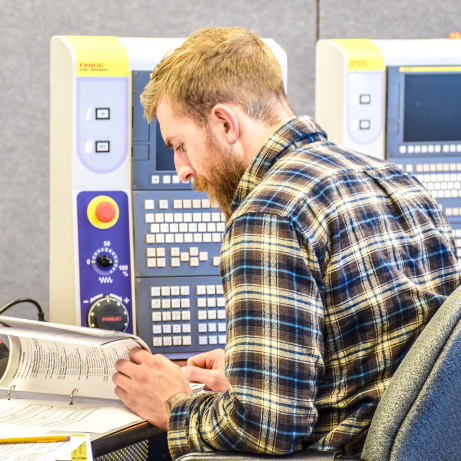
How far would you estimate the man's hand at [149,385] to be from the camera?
0.84 m

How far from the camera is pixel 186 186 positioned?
123cm

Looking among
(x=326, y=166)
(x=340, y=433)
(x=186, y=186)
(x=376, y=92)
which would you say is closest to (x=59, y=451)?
(x=340, y=433)

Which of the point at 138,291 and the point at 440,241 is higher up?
the point at 440,241

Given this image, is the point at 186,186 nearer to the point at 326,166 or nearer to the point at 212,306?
the point at 212,306

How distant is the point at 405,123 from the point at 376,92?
4.0 inches

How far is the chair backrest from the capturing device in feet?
1.89

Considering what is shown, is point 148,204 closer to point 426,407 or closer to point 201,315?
point 201,315

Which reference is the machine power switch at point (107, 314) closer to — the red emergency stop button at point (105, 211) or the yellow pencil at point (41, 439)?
the red emergency stop button at point (105, 211)

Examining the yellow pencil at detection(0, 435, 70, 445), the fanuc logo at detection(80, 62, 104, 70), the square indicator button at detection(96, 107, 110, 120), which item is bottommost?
the yellow pencil at detection(0, 435, 70, 445)

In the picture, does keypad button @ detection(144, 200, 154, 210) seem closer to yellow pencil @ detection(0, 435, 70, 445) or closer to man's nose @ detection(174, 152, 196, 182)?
man's nose @ detection(174, 152, 196, 182)

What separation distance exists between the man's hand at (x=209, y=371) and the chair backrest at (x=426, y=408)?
43 centimetres

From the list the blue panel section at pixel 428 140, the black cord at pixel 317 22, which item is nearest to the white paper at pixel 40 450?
the blue panel section at pixel 428 140

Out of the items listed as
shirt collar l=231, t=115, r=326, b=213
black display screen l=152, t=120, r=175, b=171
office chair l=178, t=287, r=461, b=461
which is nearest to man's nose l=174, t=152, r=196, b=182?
shirt collar l=231, t=115, r=326, b=213

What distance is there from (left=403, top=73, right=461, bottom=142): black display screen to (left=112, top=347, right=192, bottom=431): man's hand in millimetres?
840
